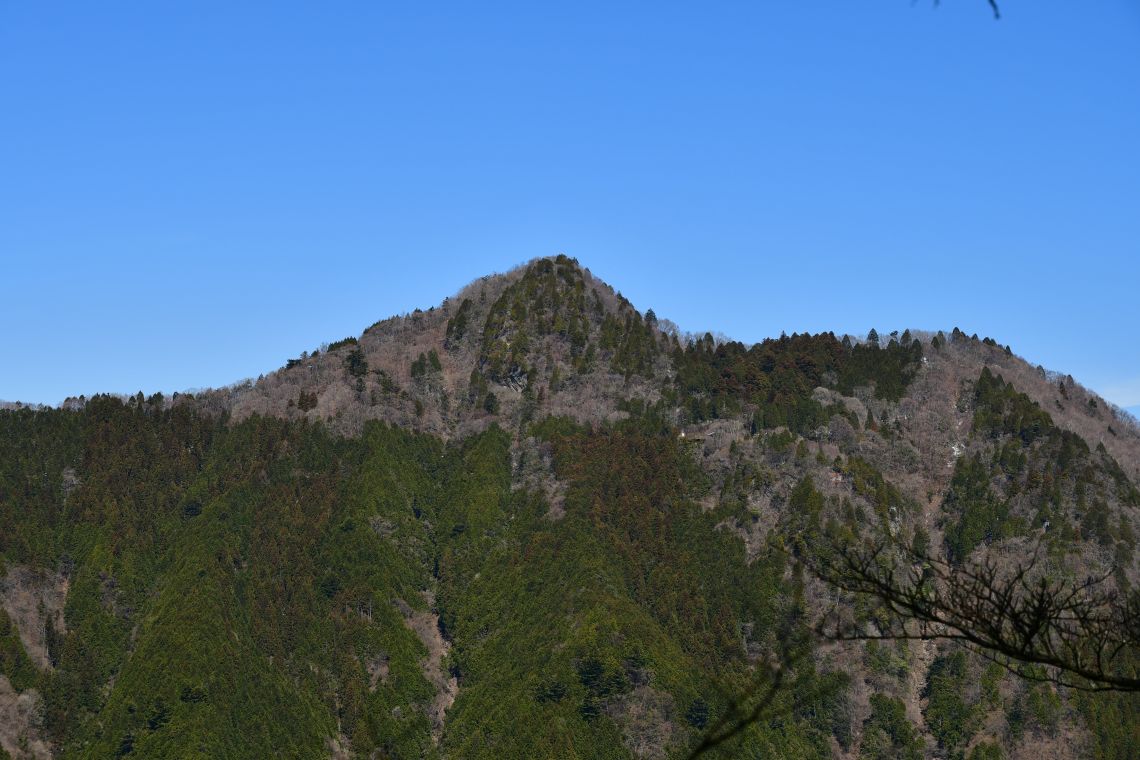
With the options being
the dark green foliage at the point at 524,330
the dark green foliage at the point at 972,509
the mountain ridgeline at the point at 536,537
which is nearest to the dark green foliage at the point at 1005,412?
the mountain ridgeline at the point at 536,537

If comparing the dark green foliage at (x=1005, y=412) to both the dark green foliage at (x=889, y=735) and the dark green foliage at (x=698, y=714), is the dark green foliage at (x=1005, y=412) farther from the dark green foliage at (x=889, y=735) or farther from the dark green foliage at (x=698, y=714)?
the dark green foliage at (x=698, y=714)

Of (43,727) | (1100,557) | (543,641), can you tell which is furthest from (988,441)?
(43,727)

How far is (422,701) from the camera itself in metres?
147

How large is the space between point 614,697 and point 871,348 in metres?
74.5

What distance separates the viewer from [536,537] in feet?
539

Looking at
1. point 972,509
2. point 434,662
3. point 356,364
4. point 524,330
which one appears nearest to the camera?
point 434,662

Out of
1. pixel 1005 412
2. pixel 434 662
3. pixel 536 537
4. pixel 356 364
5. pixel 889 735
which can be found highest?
pixel 356 364

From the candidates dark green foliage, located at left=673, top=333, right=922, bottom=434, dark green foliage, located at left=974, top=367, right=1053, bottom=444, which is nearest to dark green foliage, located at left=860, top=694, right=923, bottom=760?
dark green foliage, located at left=673, top=333, right=922, bottom=434

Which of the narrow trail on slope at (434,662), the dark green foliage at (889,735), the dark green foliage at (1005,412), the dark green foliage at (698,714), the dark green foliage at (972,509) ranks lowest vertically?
the dark green foliage at (889,735)

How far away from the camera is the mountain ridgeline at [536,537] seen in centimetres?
13950

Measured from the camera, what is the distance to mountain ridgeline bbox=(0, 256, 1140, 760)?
458 feet

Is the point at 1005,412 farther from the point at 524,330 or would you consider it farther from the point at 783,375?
the point at 524,330

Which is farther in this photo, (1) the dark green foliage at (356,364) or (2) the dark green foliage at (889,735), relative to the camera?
(1) the dark green foliage at (356,364)

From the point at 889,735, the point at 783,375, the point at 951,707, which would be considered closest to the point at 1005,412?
the point at 783,375
